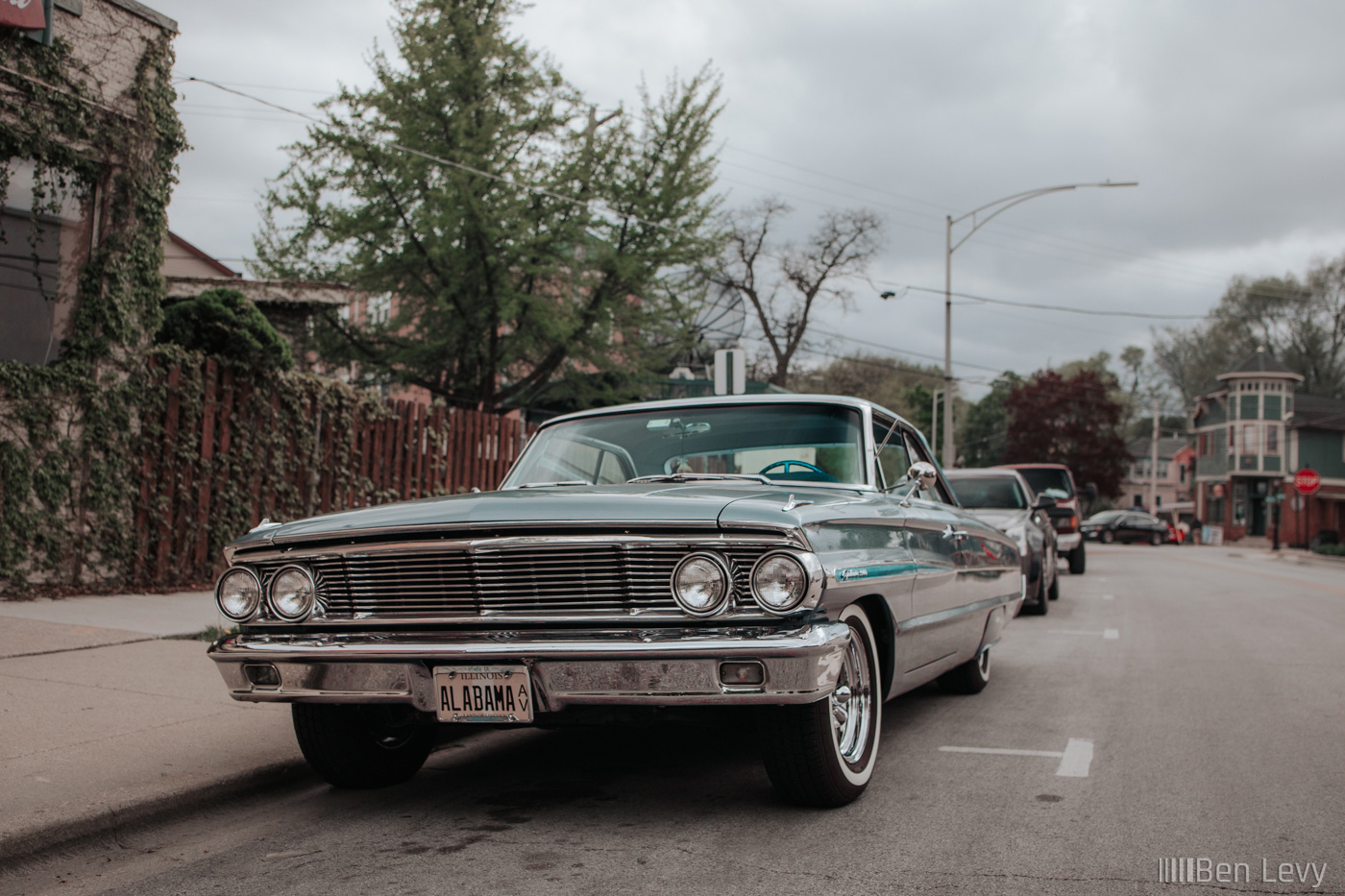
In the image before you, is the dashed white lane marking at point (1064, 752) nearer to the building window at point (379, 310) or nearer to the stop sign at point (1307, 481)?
the building window at point (379, 310)

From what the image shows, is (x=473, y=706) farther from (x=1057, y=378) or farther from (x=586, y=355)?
(x=1057, y=378)

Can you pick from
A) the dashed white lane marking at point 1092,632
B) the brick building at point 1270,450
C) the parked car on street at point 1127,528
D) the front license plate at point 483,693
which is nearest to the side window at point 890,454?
the front license plate at point 483,693

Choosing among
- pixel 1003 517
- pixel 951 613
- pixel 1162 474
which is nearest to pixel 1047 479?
pixel 1003 517

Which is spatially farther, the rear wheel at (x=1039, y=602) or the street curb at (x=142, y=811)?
the rear wheel at (x=1039, y=602)

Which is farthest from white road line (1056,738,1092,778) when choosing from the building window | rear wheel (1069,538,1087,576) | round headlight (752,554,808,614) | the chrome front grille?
the building window

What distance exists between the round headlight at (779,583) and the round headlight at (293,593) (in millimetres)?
1662

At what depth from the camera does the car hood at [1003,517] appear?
11938mm

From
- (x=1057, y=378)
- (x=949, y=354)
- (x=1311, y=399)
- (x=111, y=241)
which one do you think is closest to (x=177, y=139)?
(x=111, y=241)

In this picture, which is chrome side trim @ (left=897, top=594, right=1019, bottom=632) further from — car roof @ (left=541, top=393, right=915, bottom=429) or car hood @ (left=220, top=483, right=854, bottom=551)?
car roof @ (left=541, top=393, right=915, bottom=429)

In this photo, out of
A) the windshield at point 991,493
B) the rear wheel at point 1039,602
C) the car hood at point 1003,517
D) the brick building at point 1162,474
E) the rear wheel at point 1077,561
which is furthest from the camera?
the brick building at point 1162,474

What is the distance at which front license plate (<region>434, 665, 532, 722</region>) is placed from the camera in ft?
12.3

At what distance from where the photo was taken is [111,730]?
522 centimetres

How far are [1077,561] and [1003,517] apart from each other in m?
8.79

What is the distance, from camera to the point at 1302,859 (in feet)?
12.1
